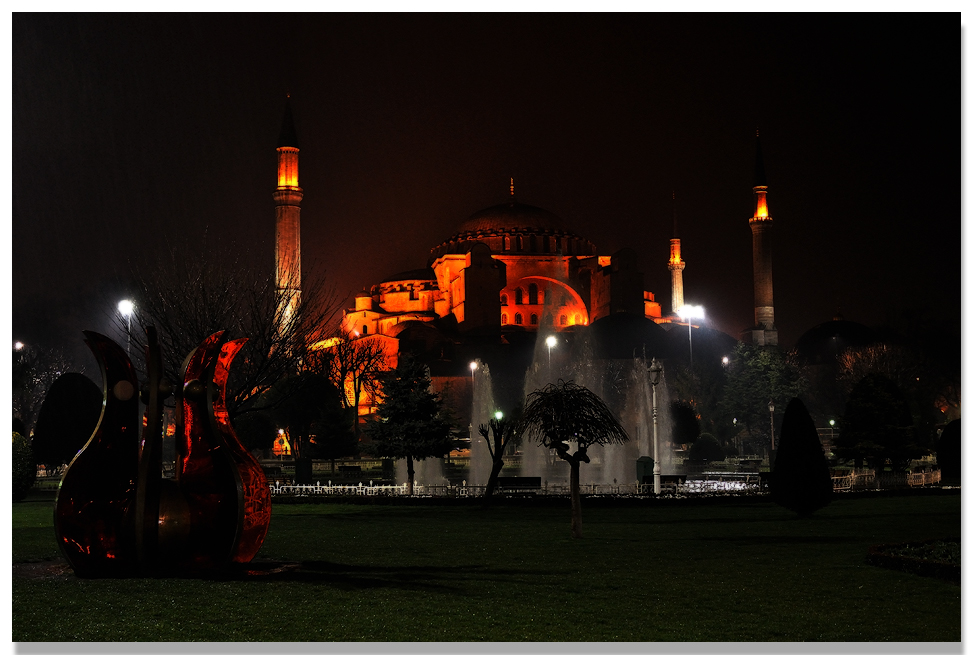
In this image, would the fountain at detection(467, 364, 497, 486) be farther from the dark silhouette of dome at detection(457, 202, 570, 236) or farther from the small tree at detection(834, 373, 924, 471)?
the dark silhouette of dome at detection(457, 202, 570, 236)

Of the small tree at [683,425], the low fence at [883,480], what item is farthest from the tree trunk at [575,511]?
the small tree at [683,425]

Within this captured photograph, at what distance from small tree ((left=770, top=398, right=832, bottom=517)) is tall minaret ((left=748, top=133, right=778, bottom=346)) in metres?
52.2

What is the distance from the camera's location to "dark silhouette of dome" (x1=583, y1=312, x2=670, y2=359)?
65.6 metres

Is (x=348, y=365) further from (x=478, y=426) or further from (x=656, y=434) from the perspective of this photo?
(x=656, y=434)

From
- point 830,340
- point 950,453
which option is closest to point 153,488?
point 950,453

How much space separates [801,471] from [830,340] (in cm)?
5699

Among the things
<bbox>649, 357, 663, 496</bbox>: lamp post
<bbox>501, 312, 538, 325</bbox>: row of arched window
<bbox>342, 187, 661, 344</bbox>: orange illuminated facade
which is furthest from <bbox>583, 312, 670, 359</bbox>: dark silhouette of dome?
<bbox>649, 357, 663, 496</bbox>: lamp post

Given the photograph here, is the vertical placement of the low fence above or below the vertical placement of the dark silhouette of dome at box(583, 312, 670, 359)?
below

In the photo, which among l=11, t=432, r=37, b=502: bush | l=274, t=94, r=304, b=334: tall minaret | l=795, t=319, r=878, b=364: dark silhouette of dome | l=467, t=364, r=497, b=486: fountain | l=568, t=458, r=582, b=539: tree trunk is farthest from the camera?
l=795, t=319, r=878, b=364: dark silhouette of dome

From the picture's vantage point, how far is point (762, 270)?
69.8 meters

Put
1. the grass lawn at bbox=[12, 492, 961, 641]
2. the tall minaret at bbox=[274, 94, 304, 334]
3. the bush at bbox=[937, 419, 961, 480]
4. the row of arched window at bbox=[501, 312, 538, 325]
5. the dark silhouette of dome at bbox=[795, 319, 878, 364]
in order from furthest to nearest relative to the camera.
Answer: the row of arched window at bbox=[501, 312, 538, 325] → the dark silhouette of dome at bbox=[795, 319, 878, 364] → the tall minaret at bbox=[274, 94, 304, 334] → the bush at bbox=[937, 419, 961, 480] → the grass lawn at bbox=[12, 492, 961, 641]

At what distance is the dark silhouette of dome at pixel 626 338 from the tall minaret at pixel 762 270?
21.3 feet

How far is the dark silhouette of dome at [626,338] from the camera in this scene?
65.6 meters
